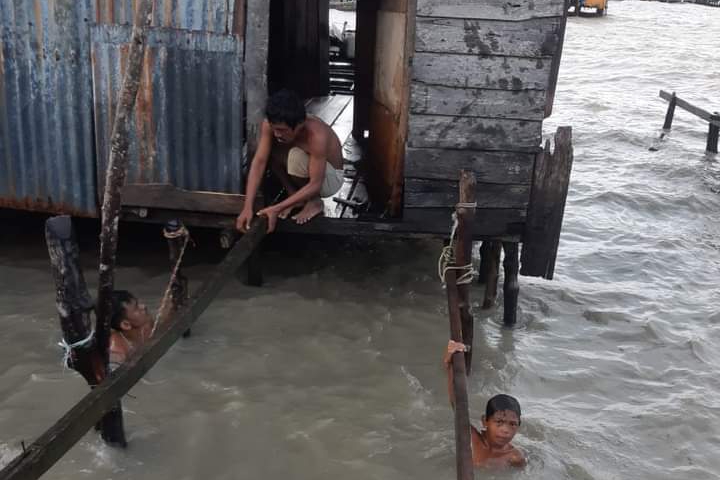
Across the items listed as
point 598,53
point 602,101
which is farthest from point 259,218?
point 598,53

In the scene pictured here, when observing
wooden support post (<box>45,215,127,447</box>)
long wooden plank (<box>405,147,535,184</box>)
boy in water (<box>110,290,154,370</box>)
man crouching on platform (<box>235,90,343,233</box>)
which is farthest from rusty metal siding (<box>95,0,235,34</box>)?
wooden support post (<box>45,215,127,447</box>)

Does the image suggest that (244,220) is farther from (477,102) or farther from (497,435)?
(497,435)

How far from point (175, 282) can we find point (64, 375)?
0.90 m

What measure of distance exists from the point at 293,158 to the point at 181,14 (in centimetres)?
124

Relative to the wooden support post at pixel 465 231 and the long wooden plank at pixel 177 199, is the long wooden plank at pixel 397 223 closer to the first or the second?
the long wooden plank at pixel 177 199

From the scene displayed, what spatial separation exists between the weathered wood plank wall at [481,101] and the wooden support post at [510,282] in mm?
261

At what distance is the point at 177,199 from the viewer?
536 centimetres

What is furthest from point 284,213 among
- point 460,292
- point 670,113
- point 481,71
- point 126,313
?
point 670,113

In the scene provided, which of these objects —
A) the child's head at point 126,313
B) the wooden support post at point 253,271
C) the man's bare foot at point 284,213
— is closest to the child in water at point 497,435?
the man's bare foot at point 284,213

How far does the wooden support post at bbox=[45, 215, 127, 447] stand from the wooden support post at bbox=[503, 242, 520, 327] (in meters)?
3.29

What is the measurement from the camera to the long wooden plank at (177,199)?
5340 mm

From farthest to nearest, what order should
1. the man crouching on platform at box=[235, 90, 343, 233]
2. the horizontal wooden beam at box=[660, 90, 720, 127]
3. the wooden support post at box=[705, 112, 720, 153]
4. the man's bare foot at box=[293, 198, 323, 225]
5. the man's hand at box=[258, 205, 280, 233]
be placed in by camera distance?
the wooden support post at box=[705, 112, 720, 153]
the horizontal wooden beam at box=[660, 90, 720, 127]
the man's bare foot at box=[293, 198, 323, 225]
the man's hand at box=[258, 205, 280, 233]
the man crouching on platform at box=[235, 90, 343, 233]

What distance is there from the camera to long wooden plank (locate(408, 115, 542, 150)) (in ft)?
16.9

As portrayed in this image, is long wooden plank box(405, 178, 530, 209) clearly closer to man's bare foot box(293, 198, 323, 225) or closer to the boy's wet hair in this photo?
man's bare foot box(293, 198, 323, 225)
